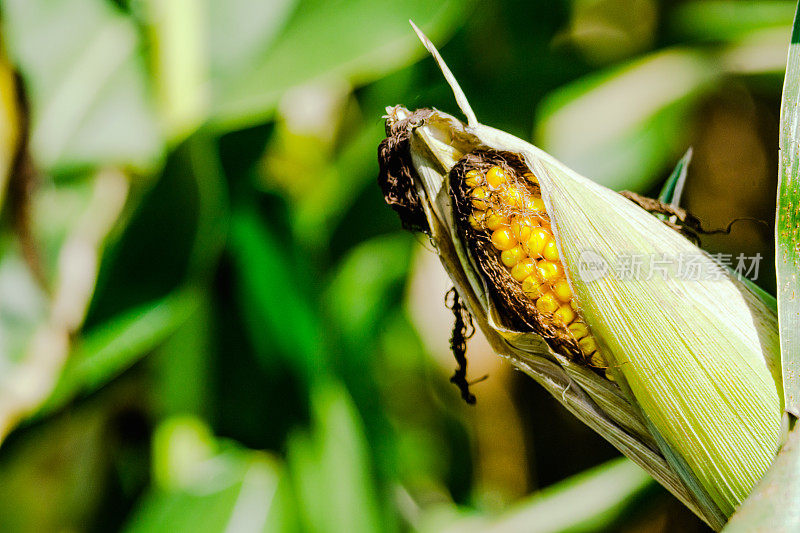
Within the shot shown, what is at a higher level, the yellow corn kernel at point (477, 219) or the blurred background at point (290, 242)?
the yellow corn kernel at point (477, 219)

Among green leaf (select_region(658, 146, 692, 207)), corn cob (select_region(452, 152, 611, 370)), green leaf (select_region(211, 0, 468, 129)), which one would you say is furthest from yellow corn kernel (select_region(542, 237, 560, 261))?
green leaf (select_region(211, 0, 468, 129))

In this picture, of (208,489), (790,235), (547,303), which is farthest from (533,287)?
(208,489)

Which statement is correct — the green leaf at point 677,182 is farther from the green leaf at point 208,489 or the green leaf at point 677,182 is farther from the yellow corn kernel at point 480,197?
the green leaf at point 208,489

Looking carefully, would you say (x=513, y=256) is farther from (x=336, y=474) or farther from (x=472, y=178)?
(x=336, y=474)

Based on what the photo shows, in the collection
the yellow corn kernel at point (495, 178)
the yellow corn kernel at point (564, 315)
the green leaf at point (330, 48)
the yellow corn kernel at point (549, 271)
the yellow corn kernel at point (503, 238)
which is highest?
→ the green leaf at point (330, 48)

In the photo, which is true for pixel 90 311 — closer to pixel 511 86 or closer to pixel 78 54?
pixel 78 54

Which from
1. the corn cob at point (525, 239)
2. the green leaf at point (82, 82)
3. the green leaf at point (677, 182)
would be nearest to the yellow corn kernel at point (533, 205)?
the corn cob at point (525, 239)

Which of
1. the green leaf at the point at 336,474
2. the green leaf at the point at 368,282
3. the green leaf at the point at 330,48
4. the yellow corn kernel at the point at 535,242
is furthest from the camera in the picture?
the green leaf at the point at 368,282

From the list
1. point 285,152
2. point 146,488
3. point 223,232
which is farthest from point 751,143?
point 146,488
